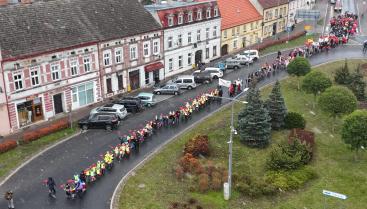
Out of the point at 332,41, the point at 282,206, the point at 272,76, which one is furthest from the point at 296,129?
the point at 332,41

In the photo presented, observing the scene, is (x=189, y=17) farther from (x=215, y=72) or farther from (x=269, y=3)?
(x=269, y=3)

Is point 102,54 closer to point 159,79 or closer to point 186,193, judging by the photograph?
point 159,79

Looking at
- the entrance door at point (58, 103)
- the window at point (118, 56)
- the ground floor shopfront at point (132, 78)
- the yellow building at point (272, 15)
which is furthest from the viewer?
the yellow building at point (272, 15)

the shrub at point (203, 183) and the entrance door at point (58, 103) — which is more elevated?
the entrance door at point (58, 103)

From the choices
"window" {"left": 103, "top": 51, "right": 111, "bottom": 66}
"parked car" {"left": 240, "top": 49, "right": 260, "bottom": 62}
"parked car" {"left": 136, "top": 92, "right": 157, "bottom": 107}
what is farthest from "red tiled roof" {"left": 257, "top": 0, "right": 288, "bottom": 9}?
"parked car" {"left": 136, "top": 92, "right": 157, "bottom": 107}

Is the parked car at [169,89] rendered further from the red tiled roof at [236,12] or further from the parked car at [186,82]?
A: the red tiled roof at [236,12]

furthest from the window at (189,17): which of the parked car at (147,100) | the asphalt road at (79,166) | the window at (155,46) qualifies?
the parked car at (147,100)

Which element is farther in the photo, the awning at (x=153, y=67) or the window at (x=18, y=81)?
the awning at (x=153, y=67)

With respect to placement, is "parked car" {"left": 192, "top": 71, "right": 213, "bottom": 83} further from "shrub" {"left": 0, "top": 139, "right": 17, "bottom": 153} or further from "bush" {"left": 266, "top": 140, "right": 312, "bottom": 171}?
"shrub" {"left": 0, "top": 139, "right": 17, "bottom": 153}
